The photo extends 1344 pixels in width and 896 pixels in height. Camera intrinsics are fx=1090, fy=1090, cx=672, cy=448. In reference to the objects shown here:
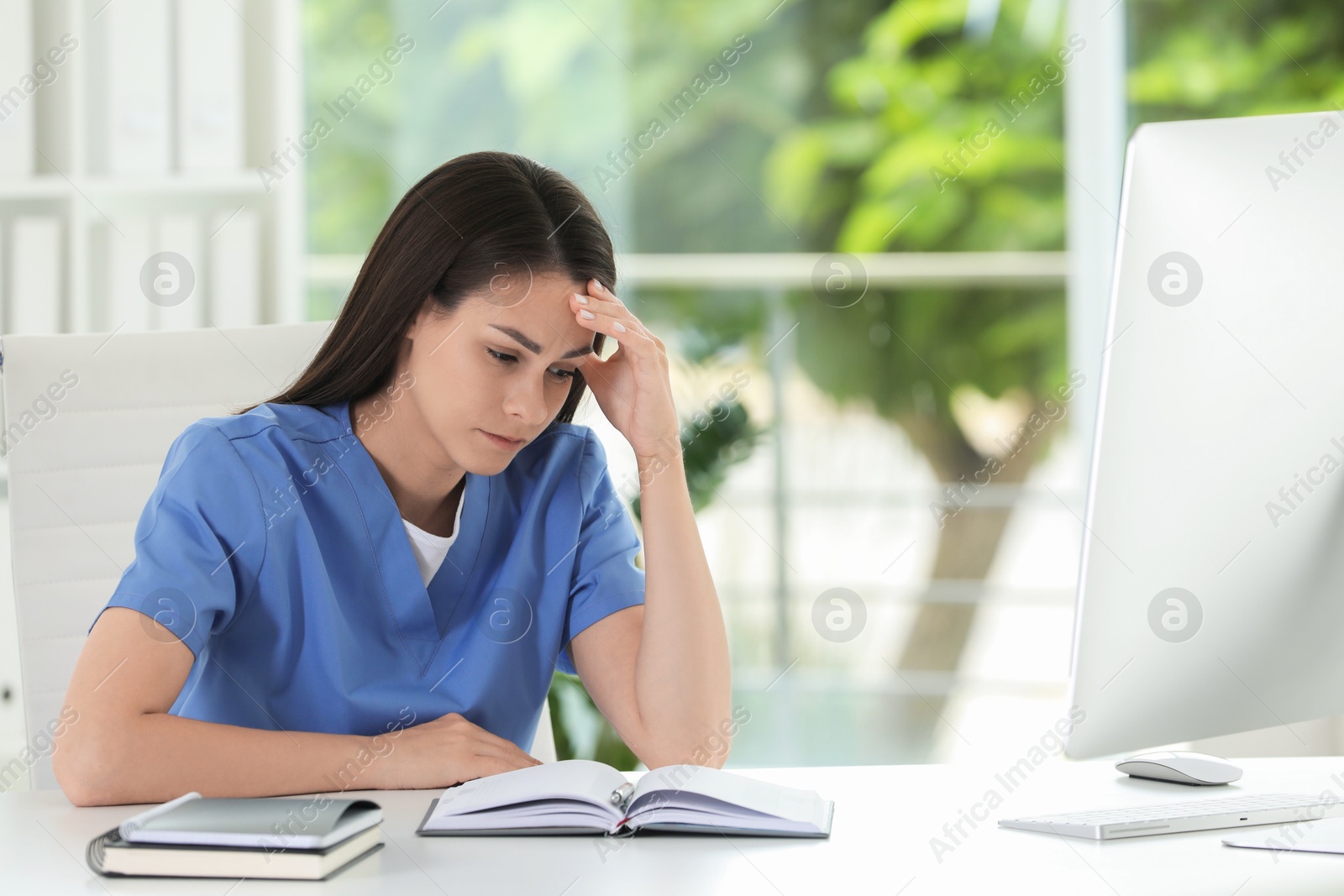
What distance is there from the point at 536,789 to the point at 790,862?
198 mm

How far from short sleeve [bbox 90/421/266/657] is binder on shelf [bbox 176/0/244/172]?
137 cm

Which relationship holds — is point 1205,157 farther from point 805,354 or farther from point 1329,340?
point 805,354

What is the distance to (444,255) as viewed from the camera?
1.17 m

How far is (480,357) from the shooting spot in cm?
115

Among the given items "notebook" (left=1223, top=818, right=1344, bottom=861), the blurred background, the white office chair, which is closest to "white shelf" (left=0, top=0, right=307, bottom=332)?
the blurred background

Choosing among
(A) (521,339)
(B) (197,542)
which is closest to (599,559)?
(A) (521,339)

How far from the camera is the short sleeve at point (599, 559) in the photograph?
1.27 m

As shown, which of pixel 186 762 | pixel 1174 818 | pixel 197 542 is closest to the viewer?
pixel 1174 818

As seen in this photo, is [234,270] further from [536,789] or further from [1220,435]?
[1220,435]

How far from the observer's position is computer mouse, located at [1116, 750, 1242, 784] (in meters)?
0.94

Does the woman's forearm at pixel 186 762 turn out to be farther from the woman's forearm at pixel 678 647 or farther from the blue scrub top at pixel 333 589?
the woman's forearm at pixel 678 647

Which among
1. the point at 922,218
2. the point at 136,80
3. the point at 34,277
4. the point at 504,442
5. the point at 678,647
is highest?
the point at 136,80

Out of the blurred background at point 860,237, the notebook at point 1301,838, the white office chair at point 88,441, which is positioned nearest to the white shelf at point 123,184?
the blurred background at point 860,237

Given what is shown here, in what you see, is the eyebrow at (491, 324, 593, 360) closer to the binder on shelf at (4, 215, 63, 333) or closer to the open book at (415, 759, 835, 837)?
the open book at (415, 759, 835, 837)
